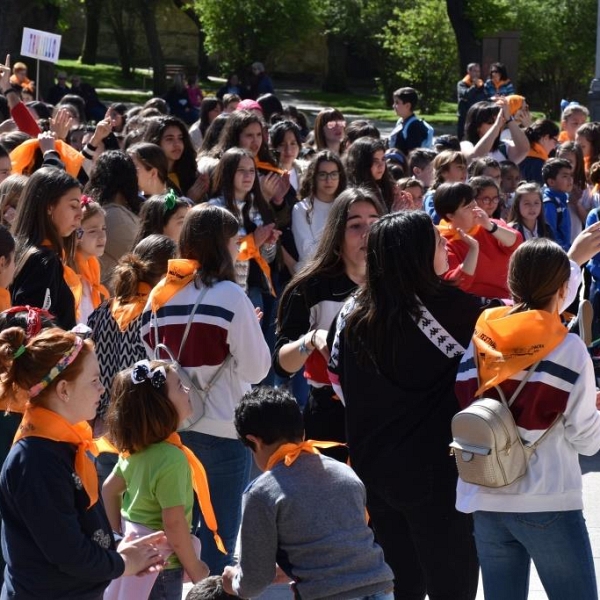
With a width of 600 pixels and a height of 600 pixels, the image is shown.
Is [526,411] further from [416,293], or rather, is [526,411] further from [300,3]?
[300,3]

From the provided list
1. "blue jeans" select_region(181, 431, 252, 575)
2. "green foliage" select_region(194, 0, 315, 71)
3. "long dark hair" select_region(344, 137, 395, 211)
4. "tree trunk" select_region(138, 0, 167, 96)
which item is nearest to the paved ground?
"blue jeans" select_region(181, 431, 252, 575)

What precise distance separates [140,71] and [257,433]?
37.5 metres

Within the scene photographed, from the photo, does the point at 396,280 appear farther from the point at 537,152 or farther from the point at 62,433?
the point at 537,152

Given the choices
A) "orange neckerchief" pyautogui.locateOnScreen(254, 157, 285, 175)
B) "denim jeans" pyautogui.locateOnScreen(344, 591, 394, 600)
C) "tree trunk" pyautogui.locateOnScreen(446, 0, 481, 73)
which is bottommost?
"denim jeans" pyautogui.locateOnScreen(344, 591, 394, 600)

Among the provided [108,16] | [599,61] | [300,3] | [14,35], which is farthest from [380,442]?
[108,16]

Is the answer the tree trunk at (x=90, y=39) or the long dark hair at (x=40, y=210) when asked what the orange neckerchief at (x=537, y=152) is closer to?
the long dark hair at (x=40, y=210)

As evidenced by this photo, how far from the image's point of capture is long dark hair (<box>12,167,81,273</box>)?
18.9 feet

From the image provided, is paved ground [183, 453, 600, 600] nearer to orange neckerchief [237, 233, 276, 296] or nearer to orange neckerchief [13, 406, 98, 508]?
orange neckerchief [13, 406, 98, 508]

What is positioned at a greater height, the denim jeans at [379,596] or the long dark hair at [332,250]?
the long dark hair at [332,250]

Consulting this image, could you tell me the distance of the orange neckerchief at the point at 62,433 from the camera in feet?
12.3

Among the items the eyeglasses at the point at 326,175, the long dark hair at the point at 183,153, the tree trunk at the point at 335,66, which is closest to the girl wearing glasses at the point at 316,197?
the eyeglasses at the point at 326,175

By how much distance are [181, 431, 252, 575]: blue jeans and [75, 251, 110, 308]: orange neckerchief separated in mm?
1442

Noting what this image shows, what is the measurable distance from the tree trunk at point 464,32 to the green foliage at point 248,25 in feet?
17.7

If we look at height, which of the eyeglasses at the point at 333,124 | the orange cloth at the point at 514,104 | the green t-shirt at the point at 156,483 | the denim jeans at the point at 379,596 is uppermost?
the orange cloth at the point at 514,104
